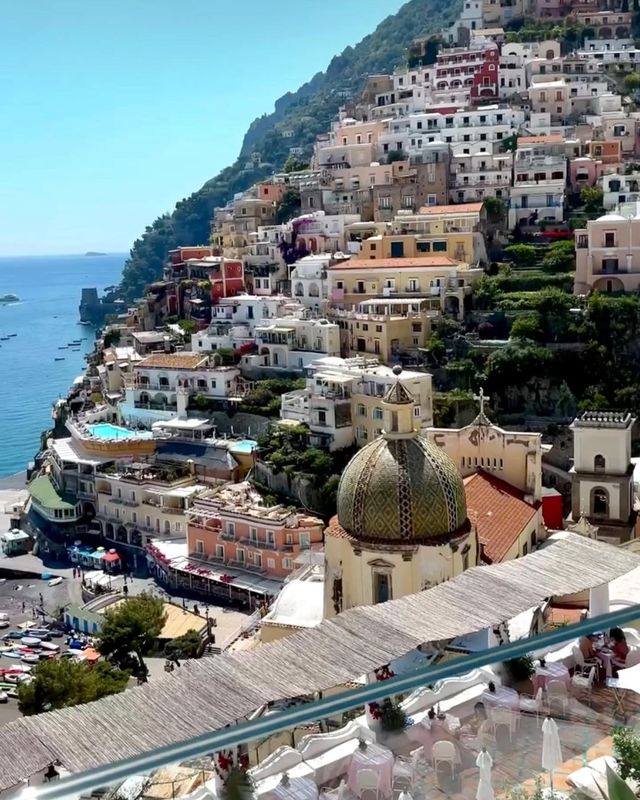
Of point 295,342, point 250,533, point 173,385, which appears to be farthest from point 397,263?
point 250,533

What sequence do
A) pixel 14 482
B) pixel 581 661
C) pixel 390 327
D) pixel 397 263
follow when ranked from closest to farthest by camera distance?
1. pixel 581 661
2. pixel 390 327
3. pixel 397 263
4. pixel 14 482

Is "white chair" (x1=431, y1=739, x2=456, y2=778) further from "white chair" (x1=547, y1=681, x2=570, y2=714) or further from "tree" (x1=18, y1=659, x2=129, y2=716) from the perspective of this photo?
"tree" (x1=18, y1=659, x2=129, y2=716)

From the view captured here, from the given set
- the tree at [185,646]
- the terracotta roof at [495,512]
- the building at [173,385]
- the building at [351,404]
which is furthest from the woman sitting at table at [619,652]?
A: the building at [173,385]

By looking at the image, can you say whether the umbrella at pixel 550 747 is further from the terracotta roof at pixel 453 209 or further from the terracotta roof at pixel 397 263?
the terracotta roof at pixel 453 209

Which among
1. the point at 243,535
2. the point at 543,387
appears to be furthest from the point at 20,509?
→ the point at 543,387

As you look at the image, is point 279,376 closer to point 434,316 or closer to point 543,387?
point 434,316

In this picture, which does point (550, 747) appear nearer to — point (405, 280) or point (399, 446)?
point (399, 446)

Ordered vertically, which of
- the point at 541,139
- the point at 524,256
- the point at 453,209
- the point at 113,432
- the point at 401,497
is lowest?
the point at 113,432
